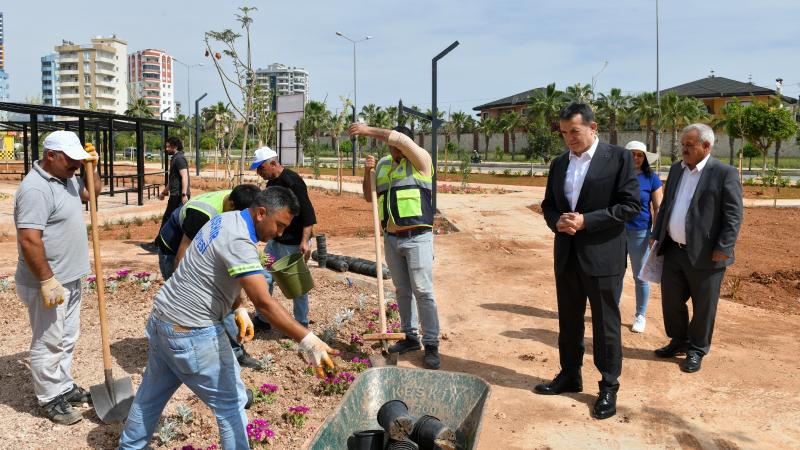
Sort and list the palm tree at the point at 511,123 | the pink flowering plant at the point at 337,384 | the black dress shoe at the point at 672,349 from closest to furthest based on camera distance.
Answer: the pink flowering plant at the point at 337,384 → the black dress shoe at the point at 672,349 → the palm tree at the point at 511,123

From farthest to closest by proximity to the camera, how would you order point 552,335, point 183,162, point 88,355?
1. point 183,162
2. point 552,335
3. point 88,355

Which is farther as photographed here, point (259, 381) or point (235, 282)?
point (259, 381)

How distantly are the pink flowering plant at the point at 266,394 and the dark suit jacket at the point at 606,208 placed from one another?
2.26 meters

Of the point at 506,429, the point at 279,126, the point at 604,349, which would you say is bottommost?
the point at 506,429

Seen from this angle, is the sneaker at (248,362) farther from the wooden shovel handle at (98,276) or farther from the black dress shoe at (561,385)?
the black dress shoe at (561,385)

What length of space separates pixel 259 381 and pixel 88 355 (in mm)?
1547

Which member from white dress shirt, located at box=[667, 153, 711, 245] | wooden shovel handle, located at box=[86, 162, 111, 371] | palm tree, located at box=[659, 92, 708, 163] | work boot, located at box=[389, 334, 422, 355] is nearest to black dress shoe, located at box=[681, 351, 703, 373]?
white dress shirt, located at box=[667, 153, 711, 245]

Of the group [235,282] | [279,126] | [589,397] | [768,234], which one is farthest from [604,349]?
[279,126]

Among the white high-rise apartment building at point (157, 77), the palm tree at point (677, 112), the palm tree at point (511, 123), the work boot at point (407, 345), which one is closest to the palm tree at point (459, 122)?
the palm tree at point (511, 123)

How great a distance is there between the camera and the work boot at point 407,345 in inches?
209

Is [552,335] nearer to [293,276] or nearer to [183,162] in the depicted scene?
[293,276]

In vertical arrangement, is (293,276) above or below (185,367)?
above

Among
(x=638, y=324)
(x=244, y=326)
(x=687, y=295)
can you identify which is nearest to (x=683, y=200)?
(x=687, y=295)

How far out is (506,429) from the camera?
13.6 ft
